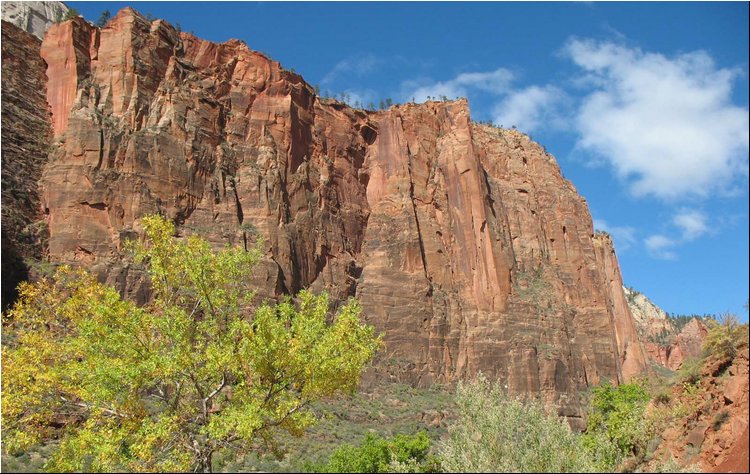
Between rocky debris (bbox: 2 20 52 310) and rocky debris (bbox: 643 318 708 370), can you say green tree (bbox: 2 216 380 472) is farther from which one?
rocky debris (bbox: 643 318 708 370)

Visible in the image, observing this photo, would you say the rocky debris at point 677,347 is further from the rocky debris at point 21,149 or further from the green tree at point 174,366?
the green tree at point 174,366

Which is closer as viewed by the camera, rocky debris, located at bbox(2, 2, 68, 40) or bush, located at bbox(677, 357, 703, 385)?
bush, located at bbox(677, 357, 703, 385)

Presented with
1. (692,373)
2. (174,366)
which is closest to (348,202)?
(692,373)

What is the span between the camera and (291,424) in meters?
17.2

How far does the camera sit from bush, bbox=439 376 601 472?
601 inches

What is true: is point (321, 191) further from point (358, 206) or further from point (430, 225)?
point (430, 225)

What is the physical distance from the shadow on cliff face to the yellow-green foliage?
4620cm

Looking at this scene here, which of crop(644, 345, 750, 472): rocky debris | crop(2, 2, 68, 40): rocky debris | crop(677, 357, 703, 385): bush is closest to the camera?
crop(644, 345, 750, 472): rocky debris

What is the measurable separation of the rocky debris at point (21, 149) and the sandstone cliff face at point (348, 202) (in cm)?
139

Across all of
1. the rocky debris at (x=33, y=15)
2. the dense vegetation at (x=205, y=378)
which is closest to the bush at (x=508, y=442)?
the dense vegetation at (x=205, y=378)

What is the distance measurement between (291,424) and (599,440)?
9463mm

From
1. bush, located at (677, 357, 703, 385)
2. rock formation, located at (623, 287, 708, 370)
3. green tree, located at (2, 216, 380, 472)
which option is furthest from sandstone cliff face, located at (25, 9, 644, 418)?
bush, located at (677, 357, 703, 385)

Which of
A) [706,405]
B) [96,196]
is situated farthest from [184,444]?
[96,196]

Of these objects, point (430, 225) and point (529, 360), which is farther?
point (430, 225)
